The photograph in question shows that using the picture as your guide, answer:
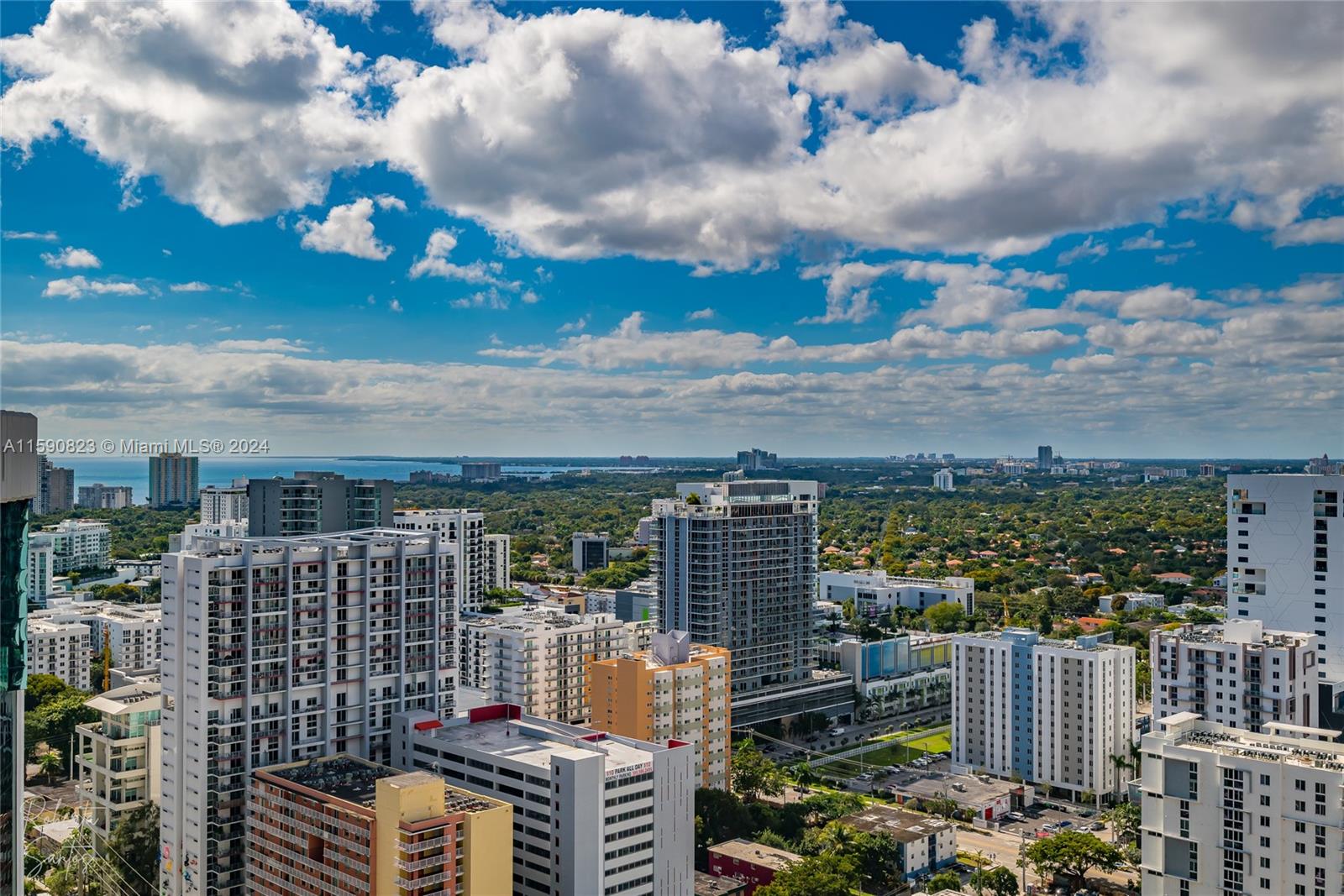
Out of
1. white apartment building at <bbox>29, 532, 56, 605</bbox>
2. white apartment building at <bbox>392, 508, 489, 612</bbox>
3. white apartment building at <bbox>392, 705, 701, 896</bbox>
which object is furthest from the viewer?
white apartment building at <bbox>29, 532, 56, 605</bbox>

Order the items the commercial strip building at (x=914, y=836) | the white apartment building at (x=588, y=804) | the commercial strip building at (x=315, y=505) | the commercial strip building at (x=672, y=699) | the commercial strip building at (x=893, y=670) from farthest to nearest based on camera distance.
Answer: the commercial strip building at (x=893, y=670) < the commercial strip building at (x=315, y=505) < the commercial strip building at (x=672, y=699) < the commercial strip building at (x=914, y=836) < the white apartment building at (x=588, y=804)

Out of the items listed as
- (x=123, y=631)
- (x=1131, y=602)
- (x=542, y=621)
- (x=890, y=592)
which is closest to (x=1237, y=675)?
(x=542, y=621)

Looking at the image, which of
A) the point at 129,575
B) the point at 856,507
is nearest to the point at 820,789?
the point at 129,575

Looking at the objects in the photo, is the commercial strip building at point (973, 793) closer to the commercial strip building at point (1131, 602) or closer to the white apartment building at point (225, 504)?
the commercial strip building at point (1131, 602)

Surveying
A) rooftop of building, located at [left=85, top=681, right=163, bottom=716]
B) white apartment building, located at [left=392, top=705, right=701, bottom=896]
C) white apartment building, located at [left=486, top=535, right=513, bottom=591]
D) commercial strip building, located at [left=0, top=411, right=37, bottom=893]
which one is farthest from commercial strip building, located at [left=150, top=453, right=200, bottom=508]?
commercial strip building, located at [left=0, top=411, right=37, bottom=893]

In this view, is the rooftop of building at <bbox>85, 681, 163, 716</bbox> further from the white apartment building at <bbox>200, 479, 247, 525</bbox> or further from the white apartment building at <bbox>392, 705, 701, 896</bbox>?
the white apartment building at <bbox>200, 479, 247, 525</bbox>

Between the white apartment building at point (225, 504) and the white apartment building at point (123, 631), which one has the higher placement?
the white apartment building at point (225, 504)

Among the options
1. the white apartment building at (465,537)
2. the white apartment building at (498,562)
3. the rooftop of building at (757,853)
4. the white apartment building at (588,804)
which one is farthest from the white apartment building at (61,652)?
the rooftop of building at (757,853)
